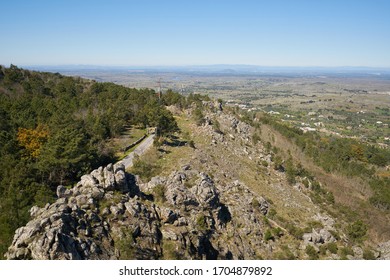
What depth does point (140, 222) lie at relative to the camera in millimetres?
23547

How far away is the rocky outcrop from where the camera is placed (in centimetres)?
1792

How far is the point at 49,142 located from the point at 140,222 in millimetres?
16456

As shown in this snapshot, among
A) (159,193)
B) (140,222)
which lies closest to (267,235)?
(159,193)

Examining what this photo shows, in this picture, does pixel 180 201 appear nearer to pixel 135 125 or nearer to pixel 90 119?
pixel 90 119

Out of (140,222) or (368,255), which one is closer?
(140,222)

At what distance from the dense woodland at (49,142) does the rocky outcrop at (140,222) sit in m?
3.33

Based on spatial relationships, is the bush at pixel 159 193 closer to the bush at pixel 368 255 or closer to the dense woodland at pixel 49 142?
the dense woodland at pixel 49 142

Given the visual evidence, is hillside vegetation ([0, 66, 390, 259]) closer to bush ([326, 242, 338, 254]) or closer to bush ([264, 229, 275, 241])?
bush ([326, 242, 338, 254])

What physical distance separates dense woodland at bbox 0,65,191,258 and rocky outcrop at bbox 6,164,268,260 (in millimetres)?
3327

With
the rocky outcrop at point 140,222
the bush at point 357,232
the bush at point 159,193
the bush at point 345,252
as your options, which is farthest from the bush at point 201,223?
the bush at point 357,232

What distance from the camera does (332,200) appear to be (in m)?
51.9

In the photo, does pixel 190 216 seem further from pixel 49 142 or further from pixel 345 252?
pixel 49 142

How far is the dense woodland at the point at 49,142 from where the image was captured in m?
24.9

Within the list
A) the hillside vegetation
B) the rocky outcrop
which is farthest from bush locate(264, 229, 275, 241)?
the rocky outcrop
